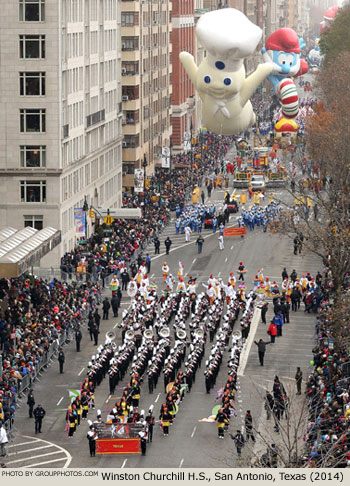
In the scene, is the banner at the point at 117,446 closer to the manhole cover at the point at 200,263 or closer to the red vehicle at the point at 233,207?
the manhole cover at the point at 200,263

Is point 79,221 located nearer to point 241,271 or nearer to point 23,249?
point 241,271

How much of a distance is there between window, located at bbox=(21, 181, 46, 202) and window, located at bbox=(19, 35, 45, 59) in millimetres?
7088

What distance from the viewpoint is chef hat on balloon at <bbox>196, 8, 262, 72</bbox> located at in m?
73.8

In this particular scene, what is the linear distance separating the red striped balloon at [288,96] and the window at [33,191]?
144 feet

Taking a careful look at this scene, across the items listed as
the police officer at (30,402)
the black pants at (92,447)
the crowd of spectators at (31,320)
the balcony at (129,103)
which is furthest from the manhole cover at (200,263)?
the black pants at (92,447)

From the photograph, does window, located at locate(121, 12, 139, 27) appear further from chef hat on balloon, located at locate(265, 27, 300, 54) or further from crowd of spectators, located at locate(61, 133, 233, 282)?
chef hat on balloon, located at locate(265, 27, 300, 54)

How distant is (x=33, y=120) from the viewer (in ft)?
285

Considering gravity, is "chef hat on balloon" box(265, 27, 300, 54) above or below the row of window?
below

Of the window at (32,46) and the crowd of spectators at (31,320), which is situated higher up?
the window at (32,46)

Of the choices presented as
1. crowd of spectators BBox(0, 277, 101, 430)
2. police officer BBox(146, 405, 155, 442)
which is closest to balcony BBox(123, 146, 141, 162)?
crowd of spectators BBox(0, 277, 101, 430)

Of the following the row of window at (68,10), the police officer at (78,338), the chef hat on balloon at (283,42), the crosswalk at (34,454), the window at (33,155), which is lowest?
the police officer at (78,338)

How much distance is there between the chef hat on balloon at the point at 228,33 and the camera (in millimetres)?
73750

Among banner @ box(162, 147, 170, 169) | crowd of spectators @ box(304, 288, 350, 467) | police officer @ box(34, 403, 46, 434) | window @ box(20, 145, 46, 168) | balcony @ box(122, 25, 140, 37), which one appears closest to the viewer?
crowd of spectators @ box(304, 288, 350, 467)
